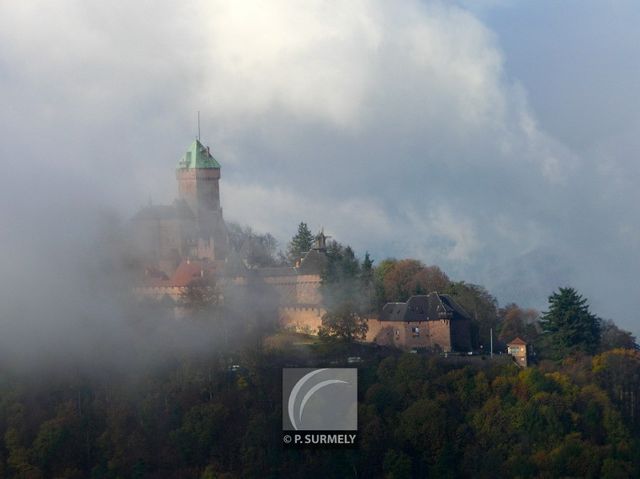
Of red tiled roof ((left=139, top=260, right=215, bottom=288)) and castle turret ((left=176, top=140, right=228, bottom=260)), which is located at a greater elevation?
castle turret ((left=176, top=140, right=228, bottom=260))

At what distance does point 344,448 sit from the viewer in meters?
103

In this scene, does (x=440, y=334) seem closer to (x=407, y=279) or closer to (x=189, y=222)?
(x=407, y=279)

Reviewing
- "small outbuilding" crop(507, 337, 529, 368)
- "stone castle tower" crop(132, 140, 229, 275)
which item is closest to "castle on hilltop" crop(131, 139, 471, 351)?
"stone castle tower" crop(132, 140, 229, 275)

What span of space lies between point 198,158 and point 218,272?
10.3 meters

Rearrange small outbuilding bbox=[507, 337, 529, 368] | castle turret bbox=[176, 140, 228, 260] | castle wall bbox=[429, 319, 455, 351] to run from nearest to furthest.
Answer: castle wall bbox=[429, 319, 455, 351], small outbuilding bbox=[507, 337, 529, 368], castle turret bbox=[176, 140, 228, 260]

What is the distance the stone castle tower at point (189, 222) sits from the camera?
4884 inches

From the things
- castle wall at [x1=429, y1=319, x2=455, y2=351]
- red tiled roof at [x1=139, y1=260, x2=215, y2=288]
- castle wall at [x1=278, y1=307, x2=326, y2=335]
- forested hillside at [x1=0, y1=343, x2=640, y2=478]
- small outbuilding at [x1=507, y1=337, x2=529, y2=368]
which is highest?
red tiled roof at [x1=139, y1=260, x2=215, y2=288]

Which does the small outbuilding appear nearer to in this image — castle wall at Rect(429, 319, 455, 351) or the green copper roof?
castle wall at Rect(429, 319, 455, 351)

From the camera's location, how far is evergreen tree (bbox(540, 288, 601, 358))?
380ft

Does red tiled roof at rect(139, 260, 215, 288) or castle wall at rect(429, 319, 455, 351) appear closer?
castle wall at rect(429, 319, 455, 351)

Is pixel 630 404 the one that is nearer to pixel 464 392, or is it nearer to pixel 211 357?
pixel 464 392

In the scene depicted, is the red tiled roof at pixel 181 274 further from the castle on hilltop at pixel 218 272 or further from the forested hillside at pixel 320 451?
the forested hillside at pixel 320 451

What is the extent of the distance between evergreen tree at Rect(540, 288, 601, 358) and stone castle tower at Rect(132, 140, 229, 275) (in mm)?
→ 18758

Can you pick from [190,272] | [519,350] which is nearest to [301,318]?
[190,272]
